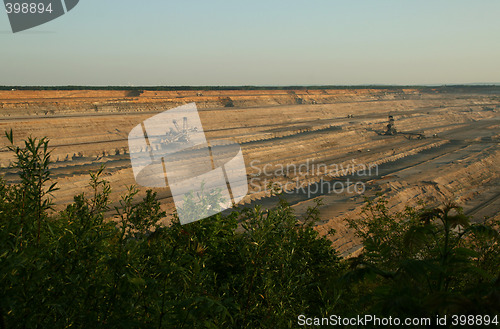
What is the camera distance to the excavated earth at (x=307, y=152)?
32.1 metres

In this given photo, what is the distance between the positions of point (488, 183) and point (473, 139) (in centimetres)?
2998

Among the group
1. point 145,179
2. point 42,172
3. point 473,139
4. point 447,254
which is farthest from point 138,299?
point 473,139

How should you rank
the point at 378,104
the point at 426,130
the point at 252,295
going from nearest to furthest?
the point at 252,295, the point at 426,130, the point at 378,104

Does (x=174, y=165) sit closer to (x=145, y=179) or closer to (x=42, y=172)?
(x=145, y=179)

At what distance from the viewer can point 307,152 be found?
50.8m

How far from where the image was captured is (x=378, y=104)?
112875 mm

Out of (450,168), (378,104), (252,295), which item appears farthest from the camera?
(378,104)

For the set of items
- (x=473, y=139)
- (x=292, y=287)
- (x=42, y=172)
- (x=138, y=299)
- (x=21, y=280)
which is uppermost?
(x=42, y=172)

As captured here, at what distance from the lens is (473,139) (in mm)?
65625

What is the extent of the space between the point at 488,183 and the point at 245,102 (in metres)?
65.5

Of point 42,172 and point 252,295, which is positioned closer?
point 42,172

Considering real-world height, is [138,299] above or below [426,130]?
above

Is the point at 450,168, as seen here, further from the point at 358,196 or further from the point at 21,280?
the point at 21,280

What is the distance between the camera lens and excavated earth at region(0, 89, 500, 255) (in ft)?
105
